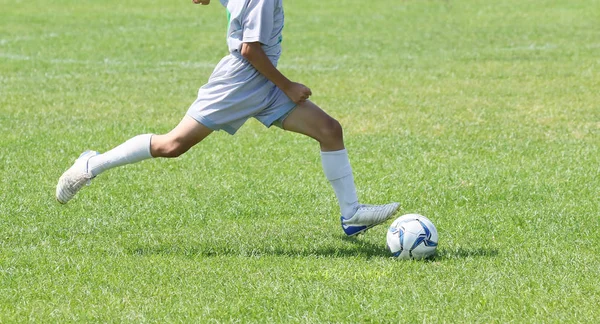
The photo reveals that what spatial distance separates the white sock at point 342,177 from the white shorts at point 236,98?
414 millimetres

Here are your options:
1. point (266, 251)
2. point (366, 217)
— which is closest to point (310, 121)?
point (366, 217)

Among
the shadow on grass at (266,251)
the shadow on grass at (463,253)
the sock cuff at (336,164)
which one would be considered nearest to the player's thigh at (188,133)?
the shadow on grass at (266,251)

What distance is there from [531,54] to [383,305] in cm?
1175

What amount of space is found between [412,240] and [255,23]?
1.51 m

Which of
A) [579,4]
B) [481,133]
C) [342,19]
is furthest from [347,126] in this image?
[579,4]

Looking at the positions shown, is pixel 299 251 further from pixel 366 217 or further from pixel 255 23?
pixel 255 23

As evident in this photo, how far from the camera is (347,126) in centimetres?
1033

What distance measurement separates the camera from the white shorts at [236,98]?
5832 mm

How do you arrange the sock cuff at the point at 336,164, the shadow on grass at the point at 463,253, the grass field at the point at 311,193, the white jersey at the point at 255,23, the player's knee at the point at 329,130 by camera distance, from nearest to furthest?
the grass field at the point at 311,193 → the white jersey at the point at 255,23 → the shadow on grass at the point at 463,253 → the player's knee at the point at 329,130 → the sock cuff at the point at 336,164

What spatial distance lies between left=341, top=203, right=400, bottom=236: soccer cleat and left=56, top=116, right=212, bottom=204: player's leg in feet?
3.36

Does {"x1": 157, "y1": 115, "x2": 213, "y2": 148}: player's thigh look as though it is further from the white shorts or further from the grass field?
the grass field

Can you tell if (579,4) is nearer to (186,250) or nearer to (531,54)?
(531,54)

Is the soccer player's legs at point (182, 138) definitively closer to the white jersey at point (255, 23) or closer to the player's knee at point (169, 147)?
the player's knee at point (169, 147)

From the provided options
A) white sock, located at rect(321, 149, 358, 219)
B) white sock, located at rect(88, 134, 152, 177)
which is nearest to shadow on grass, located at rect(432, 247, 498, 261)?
→ white sock, located at rect(321, 149, 358, 219)
